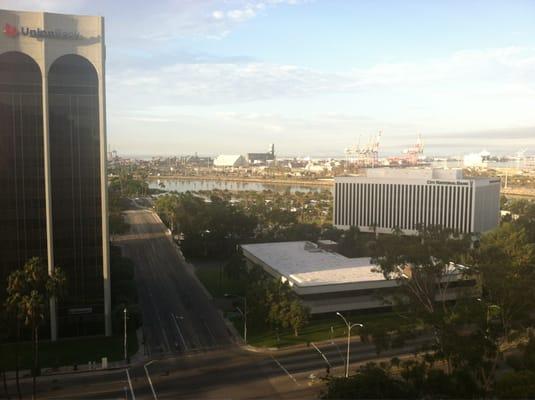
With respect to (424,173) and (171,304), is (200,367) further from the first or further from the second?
(424,173)

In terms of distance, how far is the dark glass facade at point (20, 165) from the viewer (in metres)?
42.6

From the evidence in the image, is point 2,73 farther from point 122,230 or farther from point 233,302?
point 122,230

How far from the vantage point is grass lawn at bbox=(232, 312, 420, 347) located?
44406 millimetres

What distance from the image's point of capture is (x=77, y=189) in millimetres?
44875

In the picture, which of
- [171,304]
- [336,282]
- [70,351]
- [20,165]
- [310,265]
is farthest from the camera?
[310,265]

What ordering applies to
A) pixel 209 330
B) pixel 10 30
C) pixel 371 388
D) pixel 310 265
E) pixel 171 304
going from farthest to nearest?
pixel 310 265
pixel 171 304
pixel 209 330
pixel 10 30
pixel 371 388

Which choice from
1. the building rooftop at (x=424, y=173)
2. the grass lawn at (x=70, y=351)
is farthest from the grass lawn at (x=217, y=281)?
the building rooftop at (x=424, y=173)

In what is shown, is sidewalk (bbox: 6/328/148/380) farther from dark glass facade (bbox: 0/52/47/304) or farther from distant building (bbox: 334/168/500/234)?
distant building (bbox: 334/168/500/234)

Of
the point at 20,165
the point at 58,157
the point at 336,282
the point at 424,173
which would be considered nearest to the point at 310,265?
the point at 336,282

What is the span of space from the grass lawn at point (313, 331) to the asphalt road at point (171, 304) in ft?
7.11

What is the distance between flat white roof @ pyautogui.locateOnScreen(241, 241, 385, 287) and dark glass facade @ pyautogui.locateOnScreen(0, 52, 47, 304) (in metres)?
24.6

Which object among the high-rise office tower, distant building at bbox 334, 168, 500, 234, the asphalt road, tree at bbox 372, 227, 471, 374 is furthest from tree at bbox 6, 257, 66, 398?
distant building at bbox 334, 168, 500, 234

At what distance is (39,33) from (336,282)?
3476 centimetres

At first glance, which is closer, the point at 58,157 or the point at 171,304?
the point at 58,157
